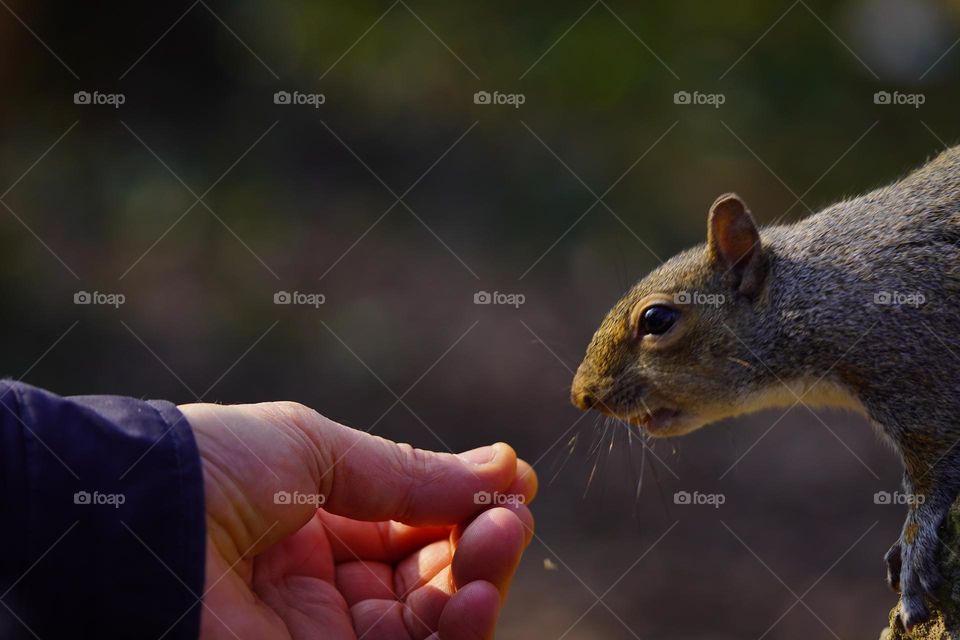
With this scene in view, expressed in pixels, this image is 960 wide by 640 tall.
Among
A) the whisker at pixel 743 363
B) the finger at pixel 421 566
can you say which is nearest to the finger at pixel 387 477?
the finger at pixel 421 566

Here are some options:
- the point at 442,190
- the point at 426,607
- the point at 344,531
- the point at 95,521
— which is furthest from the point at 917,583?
the point at 442,190

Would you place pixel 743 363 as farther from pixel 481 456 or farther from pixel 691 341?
pixel 481 456

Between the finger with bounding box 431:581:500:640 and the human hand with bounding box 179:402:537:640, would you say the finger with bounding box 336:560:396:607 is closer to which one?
the human hand with bounding box 179:402:537:640

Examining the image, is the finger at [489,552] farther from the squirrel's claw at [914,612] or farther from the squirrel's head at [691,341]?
the squirrel's claw at [914,612]

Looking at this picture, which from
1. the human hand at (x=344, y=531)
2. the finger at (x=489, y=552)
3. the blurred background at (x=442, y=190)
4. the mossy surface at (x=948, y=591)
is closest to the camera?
the mossy surface at (x=948, y=591)

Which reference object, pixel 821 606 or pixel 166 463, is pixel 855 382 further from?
pixel 821 606

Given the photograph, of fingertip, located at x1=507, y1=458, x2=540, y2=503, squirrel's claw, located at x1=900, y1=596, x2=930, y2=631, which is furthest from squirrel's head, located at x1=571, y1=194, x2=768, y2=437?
squirrel's claw, located at x1=900, y1=596, x2=930, y2=631

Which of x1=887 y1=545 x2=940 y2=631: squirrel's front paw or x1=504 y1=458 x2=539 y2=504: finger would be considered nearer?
x1=887 y1=545 x2=940 y2=631: squirrel's front paw
